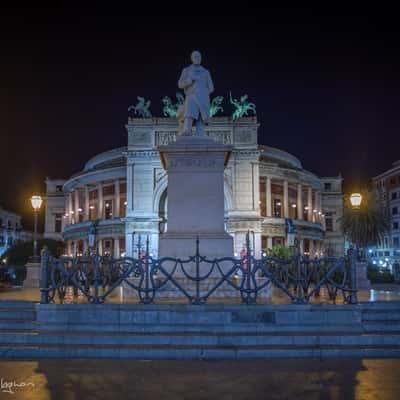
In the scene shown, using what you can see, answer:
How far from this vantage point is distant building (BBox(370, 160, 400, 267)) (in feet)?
307

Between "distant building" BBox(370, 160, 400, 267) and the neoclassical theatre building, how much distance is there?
17.6 m

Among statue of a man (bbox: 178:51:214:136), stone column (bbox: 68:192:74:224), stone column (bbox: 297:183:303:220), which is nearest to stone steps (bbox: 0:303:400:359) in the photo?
statue of a man (bbox: 178:51:214:136)

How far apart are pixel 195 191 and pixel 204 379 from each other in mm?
8561

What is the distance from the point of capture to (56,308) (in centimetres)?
1092

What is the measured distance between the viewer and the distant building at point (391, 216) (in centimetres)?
9367

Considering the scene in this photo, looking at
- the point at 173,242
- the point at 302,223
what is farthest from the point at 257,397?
the point at 302,223

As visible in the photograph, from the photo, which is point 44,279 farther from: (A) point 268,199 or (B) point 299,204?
(B) point 299,204

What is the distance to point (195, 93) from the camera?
53.0ft

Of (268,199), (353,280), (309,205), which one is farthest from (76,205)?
(353,280)

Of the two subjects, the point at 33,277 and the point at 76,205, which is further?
the point at 76,205

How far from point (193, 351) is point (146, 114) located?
64041mm

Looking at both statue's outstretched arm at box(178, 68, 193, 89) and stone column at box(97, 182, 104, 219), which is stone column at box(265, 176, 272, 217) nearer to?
stone column at box(97, 182, 104, 219)

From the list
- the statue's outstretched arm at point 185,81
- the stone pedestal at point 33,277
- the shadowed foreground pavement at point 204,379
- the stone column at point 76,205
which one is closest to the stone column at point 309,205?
the stone column at point 76,205

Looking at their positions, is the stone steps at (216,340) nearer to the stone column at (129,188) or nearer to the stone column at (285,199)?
the stone column at (129,188)
